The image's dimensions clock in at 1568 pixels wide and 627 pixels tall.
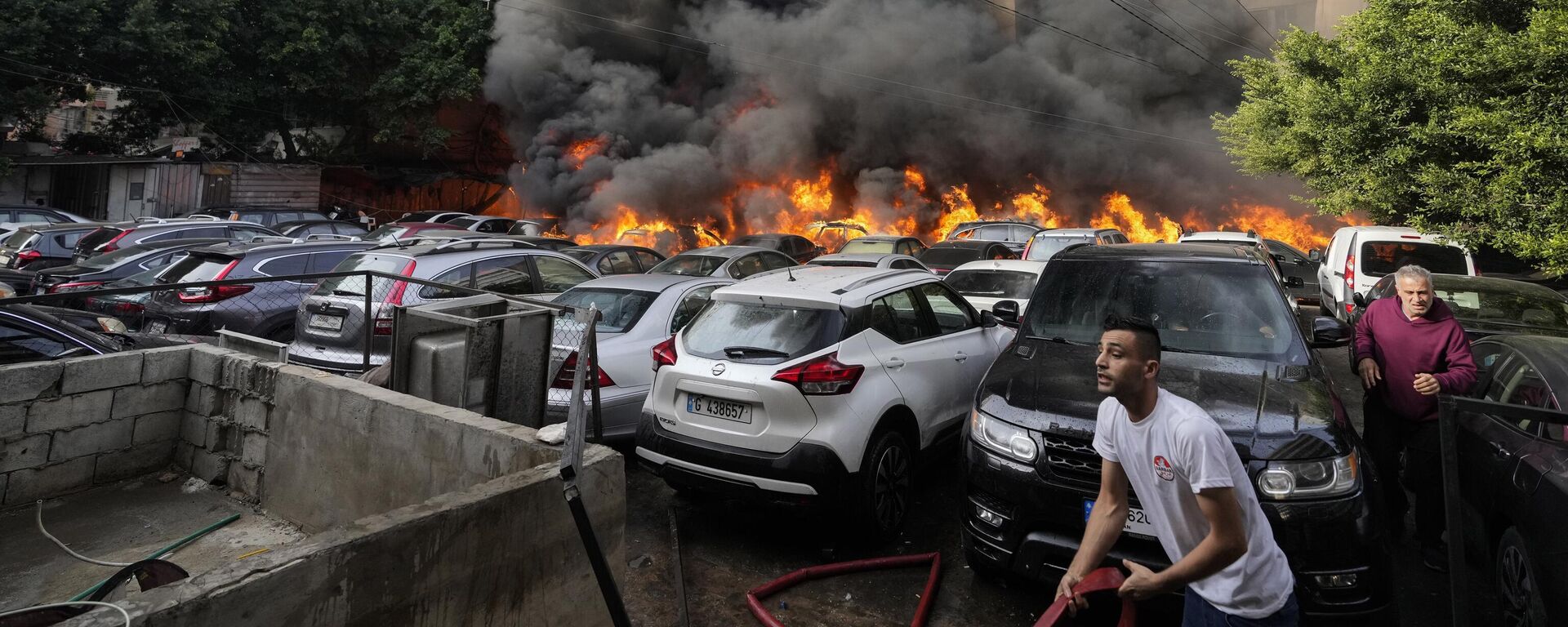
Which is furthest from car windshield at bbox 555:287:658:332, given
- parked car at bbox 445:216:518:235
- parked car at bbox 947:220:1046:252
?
parked car at bbox 445:216:518:235

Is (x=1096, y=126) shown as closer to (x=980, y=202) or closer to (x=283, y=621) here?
(x=980, y=202)

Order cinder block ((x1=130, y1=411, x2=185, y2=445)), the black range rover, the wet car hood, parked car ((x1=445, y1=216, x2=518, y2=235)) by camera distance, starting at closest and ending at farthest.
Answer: the black range rover → the wet car hood → cinder block ((x1=130, y1=411, x2=185, y2=445)) → parked car ((x1=445, y1=216, x2=518, y2=235))

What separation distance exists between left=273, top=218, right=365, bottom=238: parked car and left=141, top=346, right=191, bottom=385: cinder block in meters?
14.0

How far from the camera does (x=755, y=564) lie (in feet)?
14.5

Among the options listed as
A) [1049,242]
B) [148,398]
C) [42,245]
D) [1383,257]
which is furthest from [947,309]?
[42,245]

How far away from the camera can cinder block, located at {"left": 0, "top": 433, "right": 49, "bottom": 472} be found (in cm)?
433

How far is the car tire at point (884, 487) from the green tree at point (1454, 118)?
6.91 meters

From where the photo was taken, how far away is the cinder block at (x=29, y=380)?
4.29 meters

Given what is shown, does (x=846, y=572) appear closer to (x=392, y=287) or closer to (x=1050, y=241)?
(x=392, y=287)

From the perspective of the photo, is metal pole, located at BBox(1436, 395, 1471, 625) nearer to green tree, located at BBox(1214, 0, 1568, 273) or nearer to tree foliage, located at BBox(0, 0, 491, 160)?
green tree, located at BBox(1214, 0, 1568, 273)

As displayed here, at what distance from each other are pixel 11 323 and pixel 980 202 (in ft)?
93.3

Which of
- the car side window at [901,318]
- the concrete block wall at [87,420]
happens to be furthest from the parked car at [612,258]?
the car side window at [901,318]

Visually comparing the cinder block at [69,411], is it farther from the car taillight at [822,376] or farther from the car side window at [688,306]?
the car taillight at [822,376]

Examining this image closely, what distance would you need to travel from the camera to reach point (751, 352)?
452 cm
